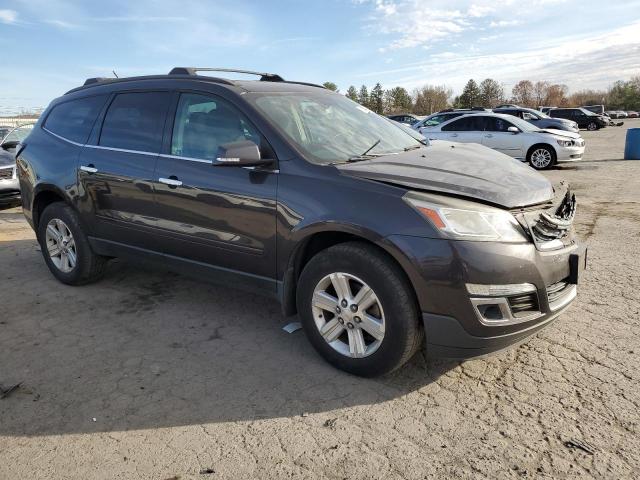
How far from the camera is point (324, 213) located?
3.00 m

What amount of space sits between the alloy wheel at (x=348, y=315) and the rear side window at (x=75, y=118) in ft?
9.38

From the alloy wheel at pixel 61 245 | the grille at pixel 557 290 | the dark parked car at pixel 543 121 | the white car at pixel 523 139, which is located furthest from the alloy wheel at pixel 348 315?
the dark parked car at pixel 543 121

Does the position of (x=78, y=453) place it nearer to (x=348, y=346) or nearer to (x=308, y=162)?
(x=348, y=346)

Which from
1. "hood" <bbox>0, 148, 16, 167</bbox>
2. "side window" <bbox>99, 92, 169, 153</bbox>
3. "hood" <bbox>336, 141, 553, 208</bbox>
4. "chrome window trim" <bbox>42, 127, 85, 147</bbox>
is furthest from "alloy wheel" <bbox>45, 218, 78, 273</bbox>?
"hood" <bbox>0, 148, 16, 167</bbox>

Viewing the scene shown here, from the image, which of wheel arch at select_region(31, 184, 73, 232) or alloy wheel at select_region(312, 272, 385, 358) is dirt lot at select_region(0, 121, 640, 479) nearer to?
alloy wheel at select_region(312, 272, 385, 358)

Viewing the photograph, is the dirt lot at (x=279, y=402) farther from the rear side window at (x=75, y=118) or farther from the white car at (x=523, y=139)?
the white car at (x=523, y=139)

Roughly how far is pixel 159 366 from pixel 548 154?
13.2 metres

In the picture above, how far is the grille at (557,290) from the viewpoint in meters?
2.83

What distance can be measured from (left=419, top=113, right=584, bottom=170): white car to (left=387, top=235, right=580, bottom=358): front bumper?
11.9 meters

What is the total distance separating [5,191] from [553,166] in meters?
13.3

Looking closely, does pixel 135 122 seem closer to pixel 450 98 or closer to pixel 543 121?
pixel 543 121

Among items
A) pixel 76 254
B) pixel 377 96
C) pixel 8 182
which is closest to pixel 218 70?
pixel 76 254

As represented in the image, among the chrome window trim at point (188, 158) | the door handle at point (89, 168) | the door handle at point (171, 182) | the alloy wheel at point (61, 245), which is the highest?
the chrome window trim at point (188, 158)

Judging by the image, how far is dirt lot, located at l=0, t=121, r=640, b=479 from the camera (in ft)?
7.77
